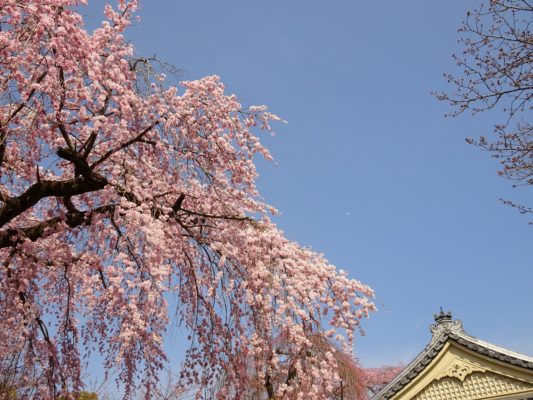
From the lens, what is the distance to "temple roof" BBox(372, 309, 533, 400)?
474 inches

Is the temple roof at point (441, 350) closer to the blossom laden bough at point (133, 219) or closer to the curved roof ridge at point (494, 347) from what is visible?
the curved roof ridge at point (494, 347)

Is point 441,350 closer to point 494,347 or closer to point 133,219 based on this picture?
point 494,347

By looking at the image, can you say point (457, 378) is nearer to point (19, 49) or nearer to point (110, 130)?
point (110, 130)

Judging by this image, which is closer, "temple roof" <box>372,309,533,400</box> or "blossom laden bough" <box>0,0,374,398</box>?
"blossom laden bough" <box>0,0,374,398</box>

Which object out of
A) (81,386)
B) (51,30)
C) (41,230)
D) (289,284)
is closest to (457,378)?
(289,284)

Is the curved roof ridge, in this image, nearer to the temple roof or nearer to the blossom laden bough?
the temple roof

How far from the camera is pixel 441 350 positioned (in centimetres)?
1285

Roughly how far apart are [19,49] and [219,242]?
3.71 meters

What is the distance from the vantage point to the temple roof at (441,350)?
12031 mm

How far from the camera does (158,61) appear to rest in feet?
25.2

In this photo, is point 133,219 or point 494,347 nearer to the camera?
point 133,219

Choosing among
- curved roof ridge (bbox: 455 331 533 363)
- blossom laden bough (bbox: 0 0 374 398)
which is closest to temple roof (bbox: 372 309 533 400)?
curved roof ridge (bbox: 455 331 533 363)

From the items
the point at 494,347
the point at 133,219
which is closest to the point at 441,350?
the point at 494,347

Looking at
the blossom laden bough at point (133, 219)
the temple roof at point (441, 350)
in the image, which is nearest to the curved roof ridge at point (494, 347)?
the temple roof at point (441, 350)
